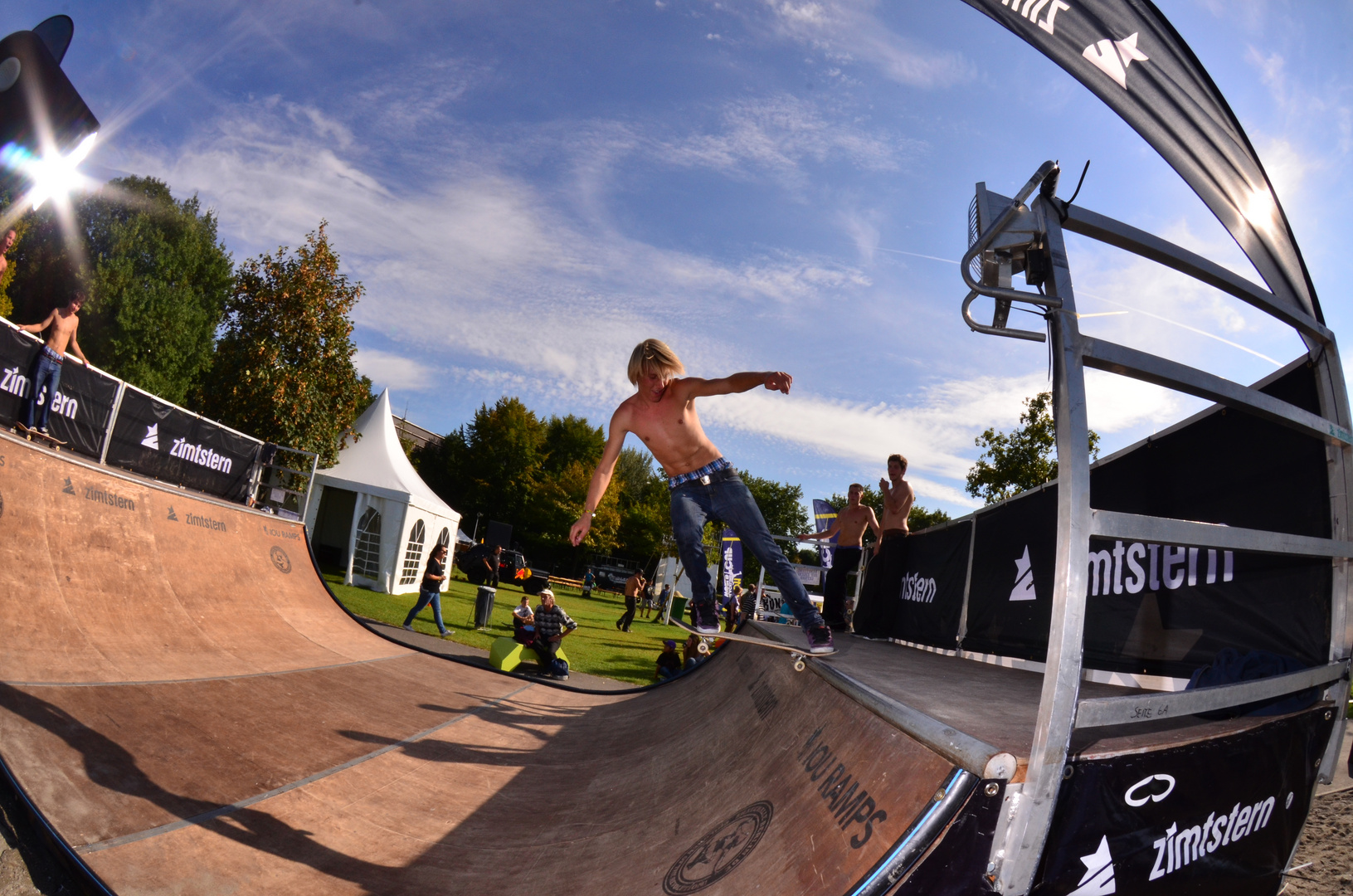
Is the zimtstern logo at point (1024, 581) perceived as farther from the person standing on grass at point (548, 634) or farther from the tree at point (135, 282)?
the tree at point (135, 282)

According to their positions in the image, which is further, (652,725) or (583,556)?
(583,556)

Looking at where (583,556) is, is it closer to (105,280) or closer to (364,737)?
(105,280)

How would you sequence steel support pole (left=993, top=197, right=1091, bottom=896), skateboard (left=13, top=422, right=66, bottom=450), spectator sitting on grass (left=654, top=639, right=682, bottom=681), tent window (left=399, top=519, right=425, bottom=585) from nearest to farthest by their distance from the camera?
steel support pole (left=993, top=197, right=1091, bottom=896) < skateboard (left=13, top=422, right=66, bottom=450) < spectator sitting on grass (left=654, top=639, right=682, bottom=681) < tent window (left=399, top=519, right=425, bottom=585)

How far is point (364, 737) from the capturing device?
457 cm

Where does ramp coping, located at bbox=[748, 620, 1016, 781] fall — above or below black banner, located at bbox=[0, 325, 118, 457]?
below

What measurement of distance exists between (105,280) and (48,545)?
31284mm

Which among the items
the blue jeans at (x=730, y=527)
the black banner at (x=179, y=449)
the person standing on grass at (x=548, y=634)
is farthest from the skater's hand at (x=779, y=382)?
the black banner at (x=179, y=449)

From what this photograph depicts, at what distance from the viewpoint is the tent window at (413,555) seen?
1923 cm

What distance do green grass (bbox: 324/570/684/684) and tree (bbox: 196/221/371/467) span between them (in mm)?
5200

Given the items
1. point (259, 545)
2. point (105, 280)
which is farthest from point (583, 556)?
point (259, 545)

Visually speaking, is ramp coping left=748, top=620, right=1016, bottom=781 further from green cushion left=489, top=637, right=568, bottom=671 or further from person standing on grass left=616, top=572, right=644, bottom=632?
person standing on grass left=616, top=572, right=644, bottom=632

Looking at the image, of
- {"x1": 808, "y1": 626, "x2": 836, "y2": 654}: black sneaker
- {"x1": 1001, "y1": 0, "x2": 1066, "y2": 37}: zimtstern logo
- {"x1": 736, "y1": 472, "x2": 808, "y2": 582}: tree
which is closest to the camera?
{"x1": 1001, "y1": 0, "x2": 1066, "y2": 37}: zimtstern logo

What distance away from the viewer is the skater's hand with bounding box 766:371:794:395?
131 inches

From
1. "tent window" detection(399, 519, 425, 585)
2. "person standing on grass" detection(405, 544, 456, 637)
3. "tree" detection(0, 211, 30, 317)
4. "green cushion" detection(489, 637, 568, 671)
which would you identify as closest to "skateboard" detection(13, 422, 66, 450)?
"person standing on grass" detection(405, 544, 456, 637)
